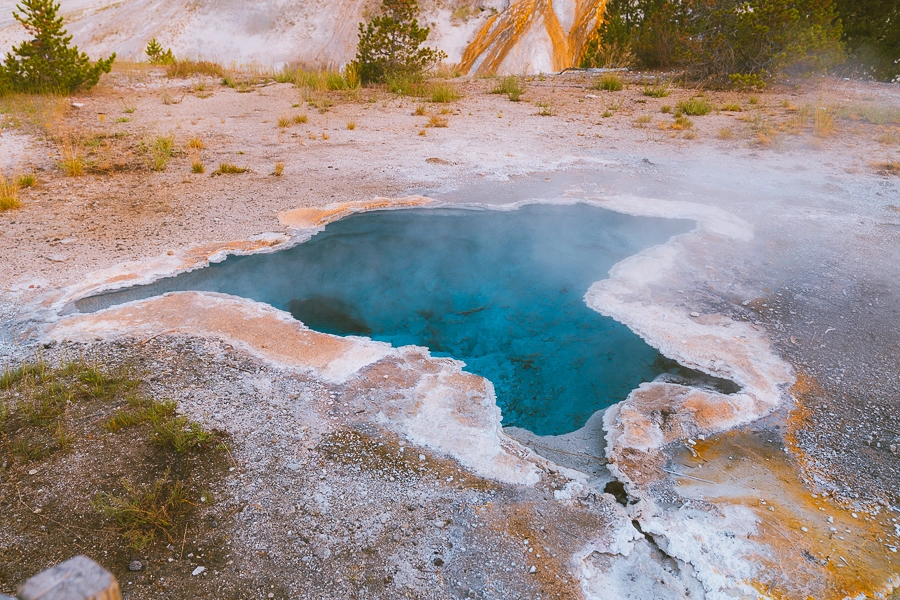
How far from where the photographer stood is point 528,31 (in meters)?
25.8

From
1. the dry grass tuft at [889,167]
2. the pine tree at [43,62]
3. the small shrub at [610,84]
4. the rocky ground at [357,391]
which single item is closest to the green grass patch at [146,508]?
the rocky ground at [357,391]

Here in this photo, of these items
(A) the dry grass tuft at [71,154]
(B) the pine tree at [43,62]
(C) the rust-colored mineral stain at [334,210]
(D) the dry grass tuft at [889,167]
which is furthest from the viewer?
(B) the pine tree at [43,62]

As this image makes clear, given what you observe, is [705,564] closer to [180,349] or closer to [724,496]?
[724,496]

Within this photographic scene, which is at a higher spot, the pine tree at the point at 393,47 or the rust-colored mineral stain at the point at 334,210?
the pine tree at the point at 393,47

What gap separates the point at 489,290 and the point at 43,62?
9.97 metres

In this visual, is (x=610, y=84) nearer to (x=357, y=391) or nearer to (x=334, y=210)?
(x=334, y=210)

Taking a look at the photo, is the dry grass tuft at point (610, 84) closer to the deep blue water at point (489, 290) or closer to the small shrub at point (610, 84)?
the small shrub at point (610, 84)

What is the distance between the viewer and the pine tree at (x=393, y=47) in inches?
459

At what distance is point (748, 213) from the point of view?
18.8 ft

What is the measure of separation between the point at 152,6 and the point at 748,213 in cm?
2890

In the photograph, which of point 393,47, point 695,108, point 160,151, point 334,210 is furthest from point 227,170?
point 695,108

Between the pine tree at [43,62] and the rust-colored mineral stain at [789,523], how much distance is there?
11.6 m

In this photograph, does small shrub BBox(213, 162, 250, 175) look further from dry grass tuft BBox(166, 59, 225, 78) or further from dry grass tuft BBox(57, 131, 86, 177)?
dry grass tuft BBox(166, 59, 225, 78)

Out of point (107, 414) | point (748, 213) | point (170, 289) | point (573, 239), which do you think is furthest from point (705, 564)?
point (748, 213)
